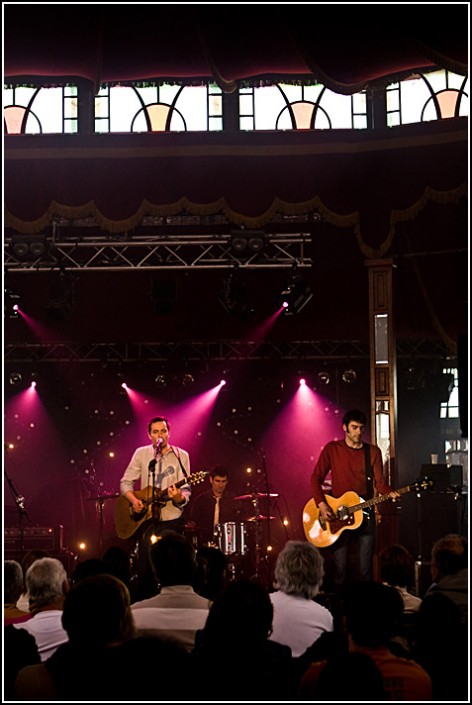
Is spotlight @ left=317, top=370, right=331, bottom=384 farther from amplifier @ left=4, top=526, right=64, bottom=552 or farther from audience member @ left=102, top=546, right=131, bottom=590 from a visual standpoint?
audience member @ left=102, top=546, right=131, bottom=590

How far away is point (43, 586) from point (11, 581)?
20.4 inches

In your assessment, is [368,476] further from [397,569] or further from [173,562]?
[173,562]

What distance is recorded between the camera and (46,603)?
14.2 feet

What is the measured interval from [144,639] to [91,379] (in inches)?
529

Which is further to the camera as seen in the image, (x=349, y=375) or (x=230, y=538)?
(x=349, y=375)

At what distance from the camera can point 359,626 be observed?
3.33 m

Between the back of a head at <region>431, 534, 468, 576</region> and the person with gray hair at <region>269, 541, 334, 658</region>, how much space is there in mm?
850

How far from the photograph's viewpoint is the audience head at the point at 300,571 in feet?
14.4

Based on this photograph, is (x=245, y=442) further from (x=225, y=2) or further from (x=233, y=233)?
(x=225, y=2)

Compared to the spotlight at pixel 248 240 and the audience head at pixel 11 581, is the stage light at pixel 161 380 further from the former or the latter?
the audience head at pixel 11 581

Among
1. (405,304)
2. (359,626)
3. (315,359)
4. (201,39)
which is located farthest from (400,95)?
(359,626)

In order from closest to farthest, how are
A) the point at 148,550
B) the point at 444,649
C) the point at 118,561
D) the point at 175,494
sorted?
the point at 444,649 → the point at 118,561 → the point at 148,550 → the point at 175,494

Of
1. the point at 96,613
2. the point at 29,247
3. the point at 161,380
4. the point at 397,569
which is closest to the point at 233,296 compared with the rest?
the point at 29,247

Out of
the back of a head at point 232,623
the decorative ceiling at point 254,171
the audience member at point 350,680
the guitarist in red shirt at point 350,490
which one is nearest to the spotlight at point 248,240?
the decorative ceiling at point 254,171
